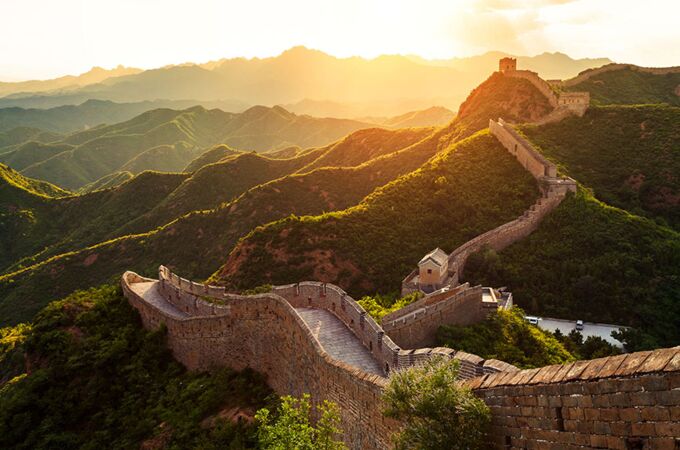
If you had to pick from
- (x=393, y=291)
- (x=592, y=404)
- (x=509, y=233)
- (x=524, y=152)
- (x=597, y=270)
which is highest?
(x=592, y=404)

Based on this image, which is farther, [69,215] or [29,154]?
[29,154]

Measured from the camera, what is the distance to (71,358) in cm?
2295

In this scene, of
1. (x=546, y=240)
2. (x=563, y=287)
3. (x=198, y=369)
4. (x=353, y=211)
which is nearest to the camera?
(x=198, y=369)

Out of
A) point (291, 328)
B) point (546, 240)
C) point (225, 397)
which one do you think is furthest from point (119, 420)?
point (546, 240)

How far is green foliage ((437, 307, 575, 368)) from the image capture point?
65.8 ft

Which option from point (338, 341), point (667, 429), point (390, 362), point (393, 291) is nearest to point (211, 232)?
point (393, 291)

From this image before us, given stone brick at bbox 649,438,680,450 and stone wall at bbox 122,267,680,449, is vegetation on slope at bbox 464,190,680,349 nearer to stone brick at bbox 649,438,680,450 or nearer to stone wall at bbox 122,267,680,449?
stone wall at bbox 122,267,680,449

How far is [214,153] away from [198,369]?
130924 mm

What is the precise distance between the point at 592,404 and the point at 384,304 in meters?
24.5

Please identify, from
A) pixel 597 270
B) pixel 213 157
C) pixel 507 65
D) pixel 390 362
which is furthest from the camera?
pixel 213 157

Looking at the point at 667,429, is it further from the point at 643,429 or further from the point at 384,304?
the point at 384,304

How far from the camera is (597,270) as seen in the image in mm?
34125

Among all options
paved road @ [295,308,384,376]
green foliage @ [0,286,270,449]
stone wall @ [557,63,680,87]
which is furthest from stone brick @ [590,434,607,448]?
stone wall @ [557,63,680,87]

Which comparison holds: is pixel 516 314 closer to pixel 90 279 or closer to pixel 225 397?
pixel 225 397
